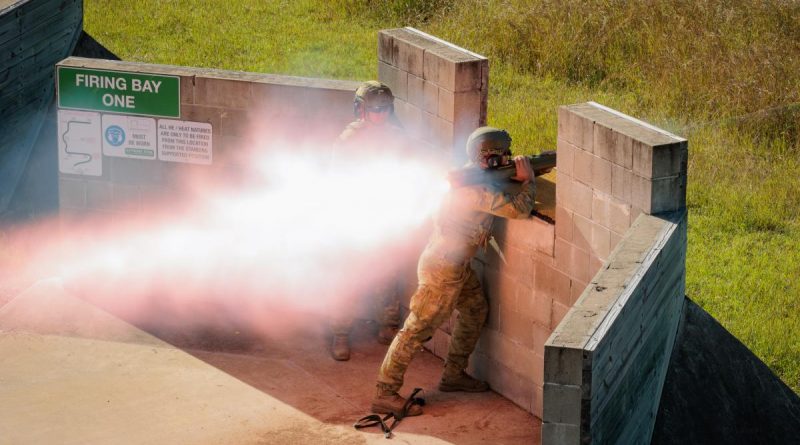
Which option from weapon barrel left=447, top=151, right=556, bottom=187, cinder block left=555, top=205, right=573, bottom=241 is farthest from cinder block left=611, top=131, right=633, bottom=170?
weapon barrel left=447, top=151, right=556, bottom=187

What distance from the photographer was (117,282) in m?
13.4

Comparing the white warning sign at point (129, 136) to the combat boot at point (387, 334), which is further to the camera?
the white warning sign at point (129, 136)

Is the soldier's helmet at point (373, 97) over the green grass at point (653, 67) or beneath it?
over

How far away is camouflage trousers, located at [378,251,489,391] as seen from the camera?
10.9m

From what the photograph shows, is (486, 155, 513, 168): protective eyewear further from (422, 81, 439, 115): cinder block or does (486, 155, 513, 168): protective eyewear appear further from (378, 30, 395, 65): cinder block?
(378, 30, 395, 65): cinder block

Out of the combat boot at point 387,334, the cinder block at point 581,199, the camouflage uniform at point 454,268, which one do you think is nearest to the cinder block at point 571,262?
the cinder block at point 581,199

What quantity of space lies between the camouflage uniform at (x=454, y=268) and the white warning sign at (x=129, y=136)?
3213mm

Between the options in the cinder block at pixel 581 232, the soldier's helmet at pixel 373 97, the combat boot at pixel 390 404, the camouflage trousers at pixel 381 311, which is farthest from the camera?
the camouflage trousers at pixel 381 311

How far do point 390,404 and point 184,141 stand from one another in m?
3.26

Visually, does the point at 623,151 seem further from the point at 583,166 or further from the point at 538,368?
the point at 538,368

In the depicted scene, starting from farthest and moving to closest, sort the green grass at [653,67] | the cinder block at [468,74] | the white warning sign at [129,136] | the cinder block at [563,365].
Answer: the green grass at [653,67] → the white warning sign at [129,136] → the cinder block at [468,74] → the cinder block at [563,365]

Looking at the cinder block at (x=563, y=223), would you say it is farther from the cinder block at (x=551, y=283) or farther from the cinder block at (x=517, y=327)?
the cinder block at (x=517, y=327)

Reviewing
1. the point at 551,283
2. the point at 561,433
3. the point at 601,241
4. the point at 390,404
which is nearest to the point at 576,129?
the point at 601,241

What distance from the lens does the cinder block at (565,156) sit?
10.4m
